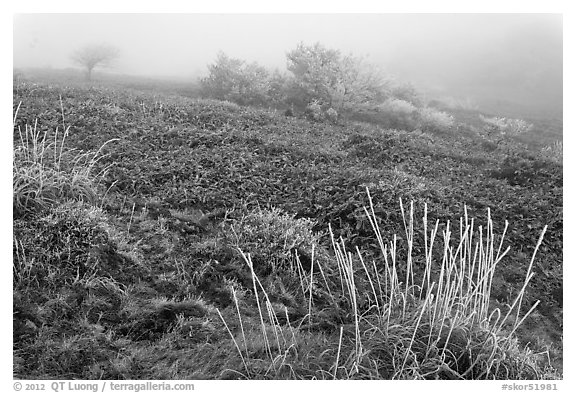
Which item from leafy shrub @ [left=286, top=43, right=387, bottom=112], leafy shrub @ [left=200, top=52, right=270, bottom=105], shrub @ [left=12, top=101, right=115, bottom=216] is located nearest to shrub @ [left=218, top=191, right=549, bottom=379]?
shrub @ [left=12, top=101, right=115, bottom=216]

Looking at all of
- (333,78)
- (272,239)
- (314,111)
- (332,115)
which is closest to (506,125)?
(332,115)

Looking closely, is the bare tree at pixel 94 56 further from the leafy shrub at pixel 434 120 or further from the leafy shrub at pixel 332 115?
the leafy shrub at pixel 434 120

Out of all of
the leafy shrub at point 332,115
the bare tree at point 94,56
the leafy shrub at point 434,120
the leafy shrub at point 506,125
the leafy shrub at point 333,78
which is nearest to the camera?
the bare tree at point 94,56

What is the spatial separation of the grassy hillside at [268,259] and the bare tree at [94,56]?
1.81m

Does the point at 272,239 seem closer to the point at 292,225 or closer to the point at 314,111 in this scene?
the point at 292,225

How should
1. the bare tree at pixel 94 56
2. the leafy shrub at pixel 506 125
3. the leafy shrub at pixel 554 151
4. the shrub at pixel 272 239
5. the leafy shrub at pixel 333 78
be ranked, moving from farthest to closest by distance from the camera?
the leafy shrub at pixel 333 78
the leafy shrub at pixel 506 125
the bare tree at pixel 94 56
the leafy shrub at pixel 554 151
the shrub at pixel 272 239

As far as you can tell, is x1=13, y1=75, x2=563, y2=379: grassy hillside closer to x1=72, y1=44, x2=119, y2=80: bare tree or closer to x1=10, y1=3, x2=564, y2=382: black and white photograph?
x1=10, y1=3, x2=564, y2=382: black and white photograph

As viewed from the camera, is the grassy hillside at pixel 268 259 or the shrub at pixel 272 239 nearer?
the grassy hillside at pixel 268 259

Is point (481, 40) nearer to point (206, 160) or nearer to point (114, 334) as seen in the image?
point (206, 160)

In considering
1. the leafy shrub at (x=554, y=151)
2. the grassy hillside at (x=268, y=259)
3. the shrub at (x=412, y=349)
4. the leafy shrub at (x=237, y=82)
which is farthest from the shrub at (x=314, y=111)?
the shrub at (x=412, y=349)

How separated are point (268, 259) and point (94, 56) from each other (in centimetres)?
911

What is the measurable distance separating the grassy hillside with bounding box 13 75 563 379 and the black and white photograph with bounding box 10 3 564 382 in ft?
0.08

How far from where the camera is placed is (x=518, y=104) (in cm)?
944

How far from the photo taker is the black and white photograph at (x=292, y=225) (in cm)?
362
